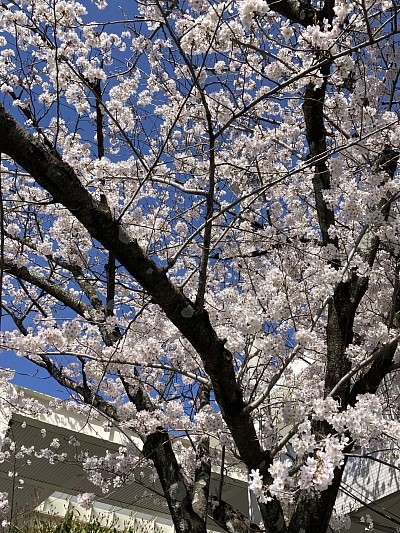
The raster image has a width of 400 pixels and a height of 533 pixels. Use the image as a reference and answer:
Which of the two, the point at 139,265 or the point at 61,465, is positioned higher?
the point at 61,465

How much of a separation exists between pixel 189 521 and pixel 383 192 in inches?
91.5

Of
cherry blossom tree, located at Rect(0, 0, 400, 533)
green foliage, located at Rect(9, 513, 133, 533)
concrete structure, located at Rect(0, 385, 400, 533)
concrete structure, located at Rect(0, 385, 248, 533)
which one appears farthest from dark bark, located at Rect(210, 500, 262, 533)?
concrete structure, located at Rect(0, 385, 248, 533)

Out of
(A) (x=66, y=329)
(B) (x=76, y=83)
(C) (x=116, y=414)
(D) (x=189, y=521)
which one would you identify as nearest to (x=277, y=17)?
(B) (x=76, y=83)

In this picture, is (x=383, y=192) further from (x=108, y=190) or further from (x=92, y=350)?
(x=92, y=350)

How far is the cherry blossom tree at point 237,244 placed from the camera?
294 centimetres

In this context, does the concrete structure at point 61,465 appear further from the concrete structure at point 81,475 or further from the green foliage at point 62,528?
the green foliage at point 62,528

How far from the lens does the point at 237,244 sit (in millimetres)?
4777

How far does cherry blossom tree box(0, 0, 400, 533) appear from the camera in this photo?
294cm

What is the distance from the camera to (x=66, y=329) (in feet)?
13.3

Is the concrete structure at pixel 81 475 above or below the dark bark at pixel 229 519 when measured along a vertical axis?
above

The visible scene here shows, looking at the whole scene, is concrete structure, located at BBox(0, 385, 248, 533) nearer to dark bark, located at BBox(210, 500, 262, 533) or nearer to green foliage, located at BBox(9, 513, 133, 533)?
green foliage, located at BBox(9, 513, 133, 533)

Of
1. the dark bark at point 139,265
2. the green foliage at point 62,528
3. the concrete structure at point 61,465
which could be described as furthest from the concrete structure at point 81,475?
the dark bark at point 139,265

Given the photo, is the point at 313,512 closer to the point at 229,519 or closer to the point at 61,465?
the point at 229,519

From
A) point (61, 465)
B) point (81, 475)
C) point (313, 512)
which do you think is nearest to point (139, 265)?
point (313, 512)
